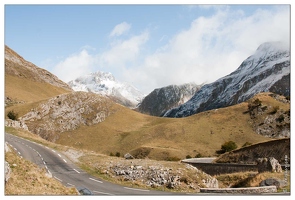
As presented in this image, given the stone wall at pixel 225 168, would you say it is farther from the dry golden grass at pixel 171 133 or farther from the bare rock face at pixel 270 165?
the dry golden grass at pixel 171 133

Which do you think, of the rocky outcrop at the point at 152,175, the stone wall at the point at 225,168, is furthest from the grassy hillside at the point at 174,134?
the rocky outcrop at the point at 152,175

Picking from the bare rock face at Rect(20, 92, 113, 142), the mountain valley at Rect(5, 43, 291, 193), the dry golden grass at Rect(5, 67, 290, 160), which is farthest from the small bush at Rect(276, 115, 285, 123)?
the bare rock face at Rect(20, 92, 113, 142)

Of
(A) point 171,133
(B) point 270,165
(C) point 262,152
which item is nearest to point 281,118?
(A) point 171,133

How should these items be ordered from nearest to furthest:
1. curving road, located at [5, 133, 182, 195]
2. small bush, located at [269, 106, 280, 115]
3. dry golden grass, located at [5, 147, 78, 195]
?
dry golden grass, located at [5, 147, 78, 195], curving road, located at [5, 133, 182, 195], small bush, located at [269, 106, 280, 115]

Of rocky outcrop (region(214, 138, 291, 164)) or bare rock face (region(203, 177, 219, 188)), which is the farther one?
rocky outcrop (region(214, 138, 291, 164))

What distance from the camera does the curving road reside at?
24.7m

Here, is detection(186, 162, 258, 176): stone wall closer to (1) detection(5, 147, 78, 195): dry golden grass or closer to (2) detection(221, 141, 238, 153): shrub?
(1) detection(5, 147, 78, 195): dry golden grass

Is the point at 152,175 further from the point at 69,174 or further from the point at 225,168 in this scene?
the point at 225,168

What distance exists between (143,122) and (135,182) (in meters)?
133

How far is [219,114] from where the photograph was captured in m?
146

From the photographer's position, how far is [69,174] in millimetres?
30500

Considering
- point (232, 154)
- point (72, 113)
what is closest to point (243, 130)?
point (232, 154)

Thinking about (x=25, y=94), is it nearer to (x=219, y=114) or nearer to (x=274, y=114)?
(x=219, y=114)

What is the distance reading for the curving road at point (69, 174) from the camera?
80.9ft
